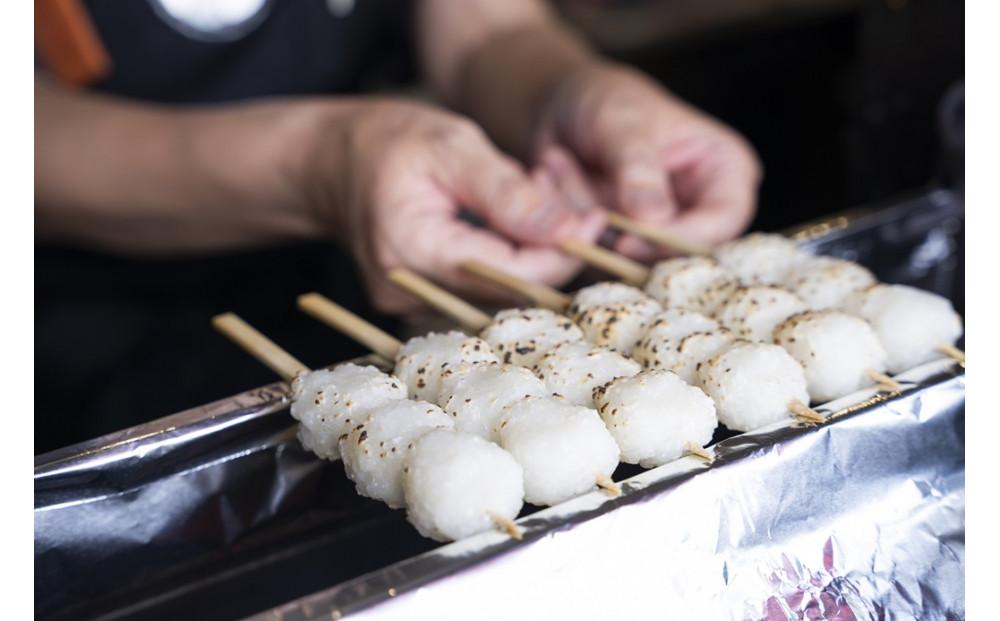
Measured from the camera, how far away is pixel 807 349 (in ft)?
4.26

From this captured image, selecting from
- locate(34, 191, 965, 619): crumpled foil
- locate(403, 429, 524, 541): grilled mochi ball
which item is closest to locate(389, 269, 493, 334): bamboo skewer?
locate(34, 191, 965, 619): crumpled foil

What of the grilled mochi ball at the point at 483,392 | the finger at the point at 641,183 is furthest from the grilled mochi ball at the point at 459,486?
the finger at the point at 641,183

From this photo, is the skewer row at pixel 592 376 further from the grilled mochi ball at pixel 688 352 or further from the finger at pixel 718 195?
the finger at pixel 718 195

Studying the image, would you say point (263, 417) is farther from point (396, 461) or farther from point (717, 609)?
point (717, 609)

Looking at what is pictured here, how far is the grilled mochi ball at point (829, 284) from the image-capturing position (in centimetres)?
149

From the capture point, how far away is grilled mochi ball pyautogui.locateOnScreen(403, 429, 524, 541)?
1.00m

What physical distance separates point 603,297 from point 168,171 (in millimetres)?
1330

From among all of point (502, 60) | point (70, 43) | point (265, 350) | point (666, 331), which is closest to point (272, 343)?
point (265, 350)

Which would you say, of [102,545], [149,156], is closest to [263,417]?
A: [102,545]

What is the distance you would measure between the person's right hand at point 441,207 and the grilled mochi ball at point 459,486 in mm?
807

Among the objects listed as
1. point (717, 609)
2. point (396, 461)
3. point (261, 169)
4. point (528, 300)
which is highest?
point (261, 169)

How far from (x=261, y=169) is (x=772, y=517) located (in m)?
1.60

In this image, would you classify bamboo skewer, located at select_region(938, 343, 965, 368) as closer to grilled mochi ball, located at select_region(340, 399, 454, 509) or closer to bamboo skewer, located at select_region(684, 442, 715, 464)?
bamboo skewer, located at select_region(684, 442, 715, 464)

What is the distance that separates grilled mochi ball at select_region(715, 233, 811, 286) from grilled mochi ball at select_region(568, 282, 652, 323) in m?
0.21
